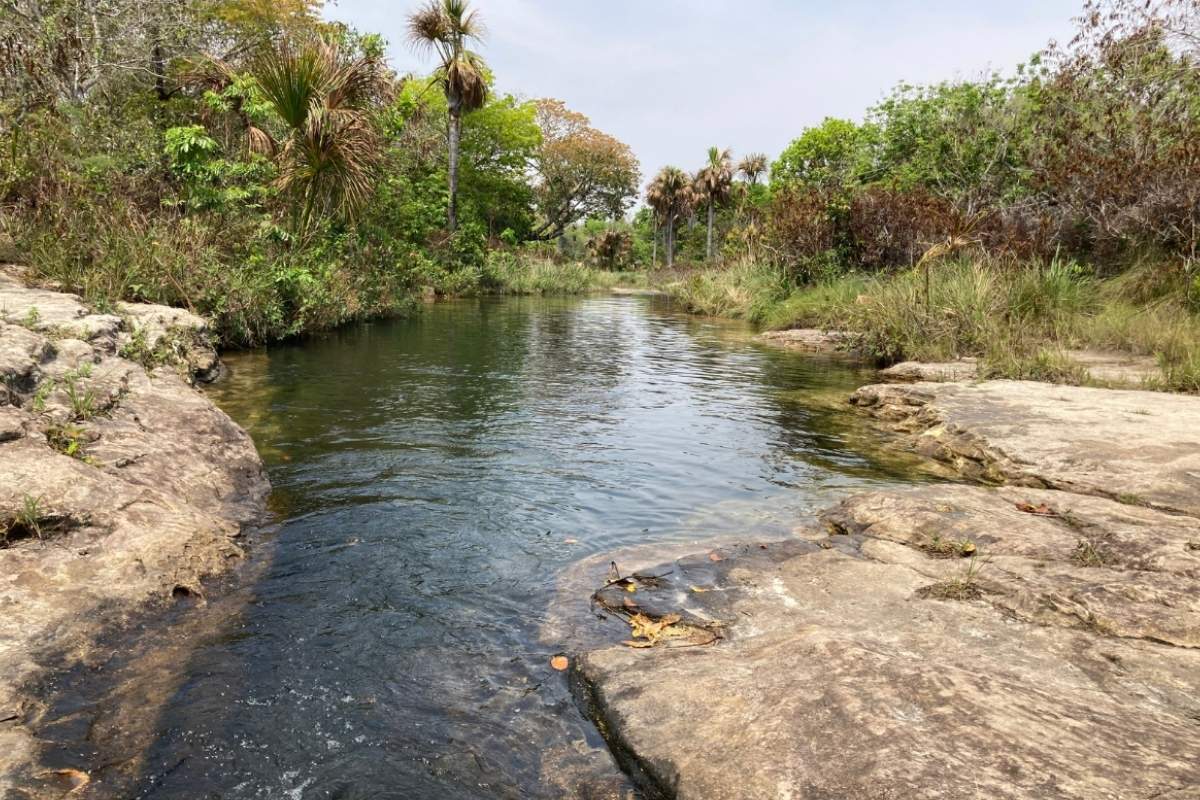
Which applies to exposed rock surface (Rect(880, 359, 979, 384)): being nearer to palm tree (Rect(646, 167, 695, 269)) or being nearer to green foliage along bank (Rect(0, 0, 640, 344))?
green foliage along bank (Rect(0, 0, 640, 344))

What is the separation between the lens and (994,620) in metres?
3.12

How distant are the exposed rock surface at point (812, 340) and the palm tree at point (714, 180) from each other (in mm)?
34720

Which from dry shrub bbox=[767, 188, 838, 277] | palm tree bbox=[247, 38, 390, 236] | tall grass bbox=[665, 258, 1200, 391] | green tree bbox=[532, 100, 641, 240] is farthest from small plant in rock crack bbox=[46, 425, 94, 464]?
green tree bbox=[532, 100, 641, 240]

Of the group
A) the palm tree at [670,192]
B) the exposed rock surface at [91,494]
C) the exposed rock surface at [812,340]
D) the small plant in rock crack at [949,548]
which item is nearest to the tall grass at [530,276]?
the exposed rock surface at [812,340]

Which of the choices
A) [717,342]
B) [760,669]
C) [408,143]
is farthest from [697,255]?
[760,669]

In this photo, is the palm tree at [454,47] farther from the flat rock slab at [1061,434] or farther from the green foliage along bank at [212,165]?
the flat rock slab at [1061,434]

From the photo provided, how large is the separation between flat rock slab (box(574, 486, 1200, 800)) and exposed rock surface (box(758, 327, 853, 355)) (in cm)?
998

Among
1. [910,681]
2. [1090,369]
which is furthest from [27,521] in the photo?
[1090,369]

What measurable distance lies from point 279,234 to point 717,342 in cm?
891

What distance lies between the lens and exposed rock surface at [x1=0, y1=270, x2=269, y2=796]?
2758mm

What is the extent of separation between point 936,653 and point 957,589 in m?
0.73

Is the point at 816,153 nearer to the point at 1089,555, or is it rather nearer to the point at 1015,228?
the point at 1015,228

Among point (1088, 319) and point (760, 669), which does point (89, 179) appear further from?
point (1088, 319)

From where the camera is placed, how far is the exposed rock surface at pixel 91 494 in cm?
276
